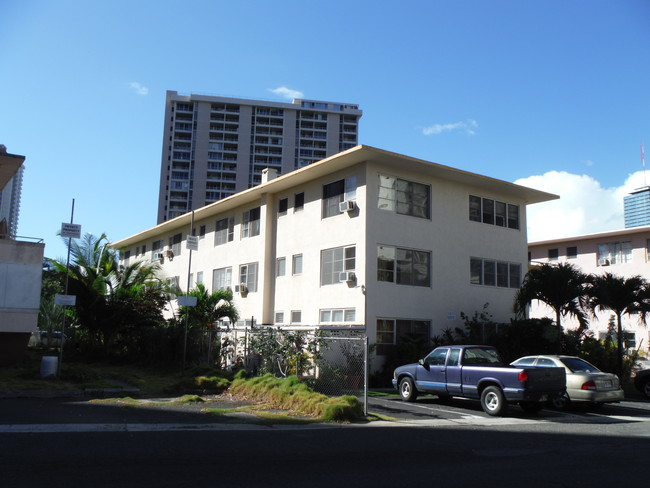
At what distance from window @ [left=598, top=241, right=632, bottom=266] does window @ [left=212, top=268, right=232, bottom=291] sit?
24113 millimetres

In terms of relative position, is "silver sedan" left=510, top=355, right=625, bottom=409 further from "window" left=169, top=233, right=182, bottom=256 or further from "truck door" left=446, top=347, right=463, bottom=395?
"window" left=169, top=233, right=182, bottom=256

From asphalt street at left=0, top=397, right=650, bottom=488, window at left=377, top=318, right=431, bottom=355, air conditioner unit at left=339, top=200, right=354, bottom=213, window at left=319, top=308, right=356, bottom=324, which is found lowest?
asphalt street at left=0, top=397, right=650, bottom=488

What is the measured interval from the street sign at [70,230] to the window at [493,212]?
1554 cm

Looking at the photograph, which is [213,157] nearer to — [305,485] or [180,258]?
Answer: [180,258]

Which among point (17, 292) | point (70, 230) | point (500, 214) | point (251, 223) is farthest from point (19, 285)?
point (500, 214)

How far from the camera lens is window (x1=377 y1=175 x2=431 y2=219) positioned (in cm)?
2180

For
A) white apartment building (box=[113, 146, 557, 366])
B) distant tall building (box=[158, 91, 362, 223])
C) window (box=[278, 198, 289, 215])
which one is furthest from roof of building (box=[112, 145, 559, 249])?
distant tall building (box=[158, 91, 362, 223])

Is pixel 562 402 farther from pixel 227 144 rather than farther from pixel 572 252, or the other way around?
pixel 227 144

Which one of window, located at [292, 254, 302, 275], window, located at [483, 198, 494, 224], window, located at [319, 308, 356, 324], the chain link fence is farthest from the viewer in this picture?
window, located at [483, 198, 494, 224]

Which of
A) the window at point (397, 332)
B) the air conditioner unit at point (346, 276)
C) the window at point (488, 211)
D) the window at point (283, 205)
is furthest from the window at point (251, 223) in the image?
the window at point (488, 211)

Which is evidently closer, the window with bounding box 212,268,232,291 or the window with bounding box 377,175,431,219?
the window with bounding box 377,175,431,219

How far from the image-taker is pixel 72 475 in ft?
21.6

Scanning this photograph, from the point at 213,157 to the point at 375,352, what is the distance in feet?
271

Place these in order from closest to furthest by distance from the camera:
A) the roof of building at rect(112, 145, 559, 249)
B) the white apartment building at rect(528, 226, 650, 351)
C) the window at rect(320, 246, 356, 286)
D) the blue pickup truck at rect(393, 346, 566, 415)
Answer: the blue pickup truck at rect(393, 346, 566, 415) → the roof of building at rect(112, 145, 559, 249) → the window at rect(320, 246, 356, 286) → the white apartment building at rect(528, 226, 650, 351)
